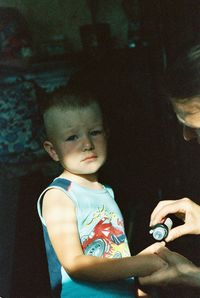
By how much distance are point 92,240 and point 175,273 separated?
0.21 metres

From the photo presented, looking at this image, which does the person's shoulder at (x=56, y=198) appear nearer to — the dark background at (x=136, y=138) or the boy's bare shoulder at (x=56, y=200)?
the boy's bare shoulder at (x=56, y=200)

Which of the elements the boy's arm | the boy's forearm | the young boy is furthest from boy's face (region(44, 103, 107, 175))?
the boy's forearm

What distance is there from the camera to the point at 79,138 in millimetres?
878

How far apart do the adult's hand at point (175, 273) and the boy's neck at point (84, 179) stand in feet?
0.79

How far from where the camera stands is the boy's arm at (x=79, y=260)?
780 millimetres

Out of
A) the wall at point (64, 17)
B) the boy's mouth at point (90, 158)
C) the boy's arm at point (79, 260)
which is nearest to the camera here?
the boy's arm at point (79, 260)

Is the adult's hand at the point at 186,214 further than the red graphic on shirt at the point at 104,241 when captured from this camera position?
Yes

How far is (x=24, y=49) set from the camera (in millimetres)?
1095

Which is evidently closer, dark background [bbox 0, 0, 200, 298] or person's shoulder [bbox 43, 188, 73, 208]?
person's shoulder [bbox 43, 188, 73, 208]

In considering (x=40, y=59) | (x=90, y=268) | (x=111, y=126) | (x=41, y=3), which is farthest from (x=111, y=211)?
(x=41, y=3)

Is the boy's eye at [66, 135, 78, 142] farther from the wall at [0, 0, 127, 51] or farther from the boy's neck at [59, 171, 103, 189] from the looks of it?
the wall at [0, 0, 127, 51]

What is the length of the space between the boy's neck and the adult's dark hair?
11.7 inches

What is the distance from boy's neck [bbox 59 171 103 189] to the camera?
0.90m

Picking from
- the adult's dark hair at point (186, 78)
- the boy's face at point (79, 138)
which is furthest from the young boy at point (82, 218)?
the adult's dark hair at point (186, 78)
